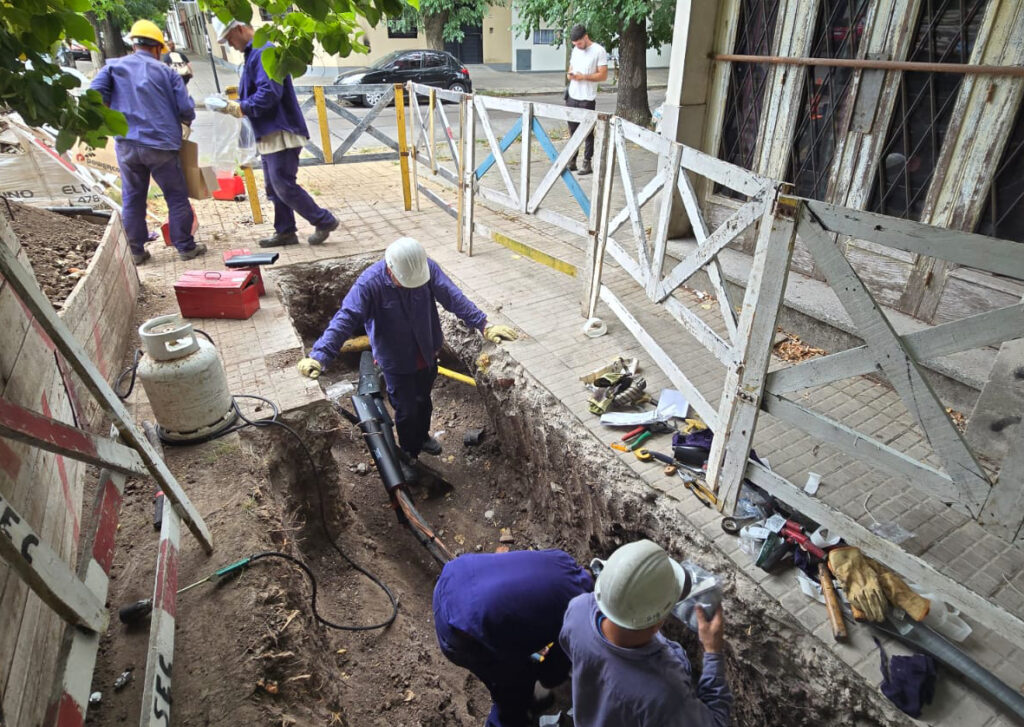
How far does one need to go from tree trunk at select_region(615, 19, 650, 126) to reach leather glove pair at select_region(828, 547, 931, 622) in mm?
10178

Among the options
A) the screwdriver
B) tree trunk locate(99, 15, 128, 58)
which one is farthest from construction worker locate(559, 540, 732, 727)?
tree trunk locate(99, 15, 128, 58)

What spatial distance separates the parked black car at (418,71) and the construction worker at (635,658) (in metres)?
19.0

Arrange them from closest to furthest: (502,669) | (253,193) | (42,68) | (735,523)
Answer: (42,68) → (502,669) → (735,523) → (253,193)

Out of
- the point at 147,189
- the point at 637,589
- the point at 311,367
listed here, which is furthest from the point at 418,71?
the point at 637,589

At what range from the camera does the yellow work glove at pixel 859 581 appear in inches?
100

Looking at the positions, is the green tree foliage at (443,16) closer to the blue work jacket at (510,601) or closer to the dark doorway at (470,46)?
the dark doorway at (470,46)

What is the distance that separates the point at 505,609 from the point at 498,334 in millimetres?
2562

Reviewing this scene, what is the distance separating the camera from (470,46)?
30.5 m

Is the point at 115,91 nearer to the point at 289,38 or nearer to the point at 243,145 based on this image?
the point at 243,145

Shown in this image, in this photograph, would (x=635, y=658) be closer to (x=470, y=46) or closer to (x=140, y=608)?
(x=140, y=608)

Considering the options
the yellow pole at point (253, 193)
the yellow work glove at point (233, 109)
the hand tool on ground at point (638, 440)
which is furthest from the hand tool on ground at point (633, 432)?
the yellow pole at point (253, 193)

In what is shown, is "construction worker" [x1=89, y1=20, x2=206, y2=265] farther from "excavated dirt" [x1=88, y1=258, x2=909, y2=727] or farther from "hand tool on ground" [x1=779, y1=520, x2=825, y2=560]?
"hand tool on ground" [x1=779, y1=520, x2=825, y2=560]

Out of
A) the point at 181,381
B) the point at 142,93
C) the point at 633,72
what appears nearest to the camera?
the point at 181,381

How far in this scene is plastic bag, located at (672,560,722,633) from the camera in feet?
8.66
